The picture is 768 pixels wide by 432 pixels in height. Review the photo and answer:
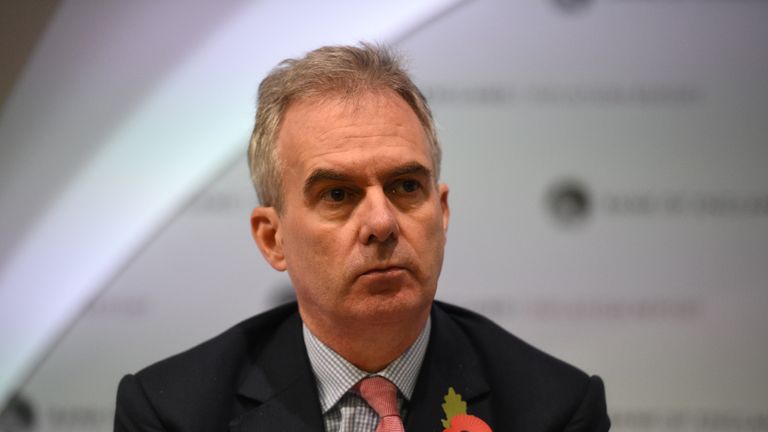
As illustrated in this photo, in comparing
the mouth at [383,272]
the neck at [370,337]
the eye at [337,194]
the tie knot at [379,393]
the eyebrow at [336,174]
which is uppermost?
the eyebrow at [336,174]

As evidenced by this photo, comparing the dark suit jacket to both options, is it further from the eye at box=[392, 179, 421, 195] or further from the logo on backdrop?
the logo on backdrop

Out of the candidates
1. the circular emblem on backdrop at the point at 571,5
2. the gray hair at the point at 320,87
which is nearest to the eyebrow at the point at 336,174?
the gray hair at the point at 320,87

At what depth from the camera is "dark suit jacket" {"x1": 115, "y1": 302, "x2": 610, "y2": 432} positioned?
1.94 meters

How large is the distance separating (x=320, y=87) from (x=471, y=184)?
150 centimetres

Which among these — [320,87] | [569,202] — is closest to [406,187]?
[320,87]

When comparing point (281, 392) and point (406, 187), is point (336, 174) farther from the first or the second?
point (281, 392)

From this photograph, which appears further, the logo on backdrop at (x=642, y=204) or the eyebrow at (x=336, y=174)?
the logo on backdrop at (x=642, y=204)

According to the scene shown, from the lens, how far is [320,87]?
6.39 ft

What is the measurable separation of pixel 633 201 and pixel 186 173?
1725mm

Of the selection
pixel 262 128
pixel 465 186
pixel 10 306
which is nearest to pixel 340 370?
pixel 262 128

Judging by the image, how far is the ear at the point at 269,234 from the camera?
6.78 ft

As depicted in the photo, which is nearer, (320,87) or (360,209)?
(360,209)

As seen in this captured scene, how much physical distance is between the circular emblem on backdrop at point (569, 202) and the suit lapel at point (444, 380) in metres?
1.30

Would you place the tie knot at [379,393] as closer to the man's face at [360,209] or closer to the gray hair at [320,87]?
the man's face at [360,209]
